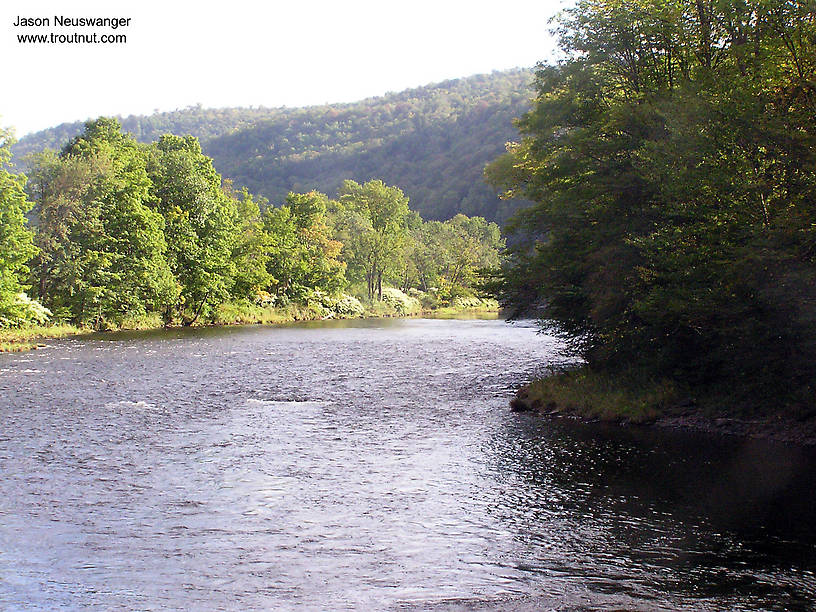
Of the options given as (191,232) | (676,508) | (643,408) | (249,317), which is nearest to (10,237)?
(191,232)

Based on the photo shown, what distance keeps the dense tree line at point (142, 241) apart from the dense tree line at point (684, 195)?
46.2 ft

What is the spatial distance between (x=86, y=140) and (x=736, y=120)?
5436 cm

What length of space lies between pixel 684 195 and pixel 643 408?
5.91m

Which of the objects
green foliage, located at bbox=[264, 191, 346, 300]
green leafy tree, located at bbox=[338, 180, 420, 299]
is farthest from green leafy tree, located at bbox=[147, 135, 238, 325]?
green leafy tree, located at bbox=[338, 180, 420, 299]

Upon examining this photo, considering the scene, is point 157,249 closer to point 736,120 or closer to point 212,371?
point 212,371

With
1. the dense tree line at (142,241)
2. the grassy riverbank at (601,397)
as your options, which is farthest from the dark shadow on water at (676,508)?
the dense tree line at (142,241)

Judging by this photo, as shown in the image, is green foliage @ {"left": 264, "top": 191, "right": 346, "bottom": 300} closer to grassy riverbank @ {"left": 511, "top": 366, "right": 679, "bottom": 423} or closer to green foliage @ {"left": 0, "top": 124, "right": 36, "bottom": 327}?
green foliage @ {"left": 0, "top": 124, "right": 36, "bottom": 327}

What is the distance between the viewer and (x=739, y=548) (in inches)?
465

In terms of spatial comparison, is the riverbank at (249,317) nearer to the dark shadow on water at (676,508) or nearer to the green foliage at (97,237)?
the green foliage at (97,237)

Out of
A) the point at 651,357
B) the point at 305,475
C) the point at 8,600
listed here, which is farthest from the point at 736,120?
the point at 8,600

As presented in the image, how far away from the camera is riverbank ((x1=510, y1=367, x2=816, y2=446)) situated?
62.0 ft

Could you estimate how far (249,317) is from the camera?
69.4 meters

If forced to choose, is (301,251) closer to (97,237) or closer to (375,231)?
(375,231)

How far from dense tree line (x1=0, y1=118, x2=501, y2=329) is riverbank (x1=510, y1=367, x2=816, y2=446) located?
15.6 metres
